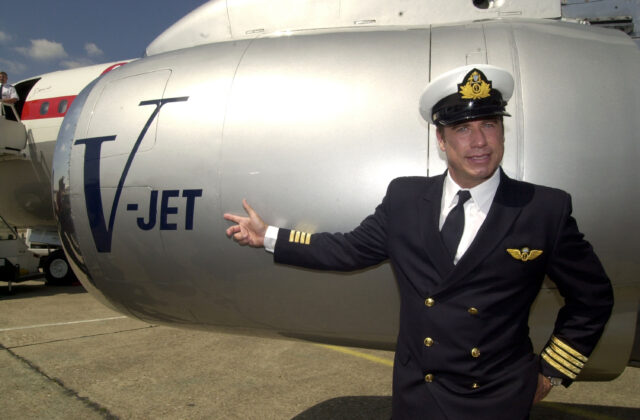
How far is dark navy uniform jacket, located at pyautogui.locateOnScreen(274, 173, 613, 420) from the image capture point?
1366 millimetres

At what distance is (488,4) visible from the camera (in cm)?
225

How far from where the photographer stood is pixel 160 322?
7.38 ft

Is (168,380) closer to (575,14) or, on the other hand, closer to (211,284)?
(211,284)

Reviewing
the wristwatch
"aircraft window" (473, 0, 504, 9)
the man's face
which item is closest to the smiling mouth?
the man's face

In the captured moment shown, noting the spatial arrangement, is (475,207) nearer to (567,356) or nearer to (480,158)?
(480,158)

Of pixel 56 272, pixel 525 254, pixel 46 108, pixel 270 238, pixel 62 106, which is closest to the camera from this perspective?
pixel 525 254

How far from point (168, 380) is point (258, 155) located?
2808 millimetres

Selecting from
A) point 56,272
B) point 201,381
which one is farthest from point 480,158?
point 56,272

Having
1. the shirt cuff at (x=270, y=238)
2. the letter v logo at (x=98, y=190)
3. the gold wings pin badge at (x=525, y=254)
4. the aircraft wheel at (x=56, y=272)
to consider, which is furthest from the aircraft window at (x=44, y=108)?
the gold wings pin badge at (x=525, y=254)

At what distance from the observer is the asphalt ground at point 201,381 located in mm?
3275

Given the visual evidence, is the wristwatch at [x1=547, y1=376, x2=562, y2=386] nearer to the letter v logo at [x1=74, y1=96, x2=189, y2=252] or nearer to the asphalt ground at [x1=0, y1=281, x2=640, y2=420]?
the letter v logo at [x1=74, y1=96, x2=189, y2=252]

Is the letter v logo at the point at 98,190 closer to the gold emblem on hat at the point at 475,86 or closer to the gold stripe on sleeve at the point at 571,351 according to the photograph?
the gold emblem on hat at the point at 475,86

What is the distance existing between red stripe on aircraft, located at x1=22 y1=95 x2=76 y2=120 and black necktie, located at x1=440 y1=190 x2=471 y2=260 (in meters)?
7.75

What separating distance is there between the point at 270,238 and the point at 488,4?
1635 millimetres
